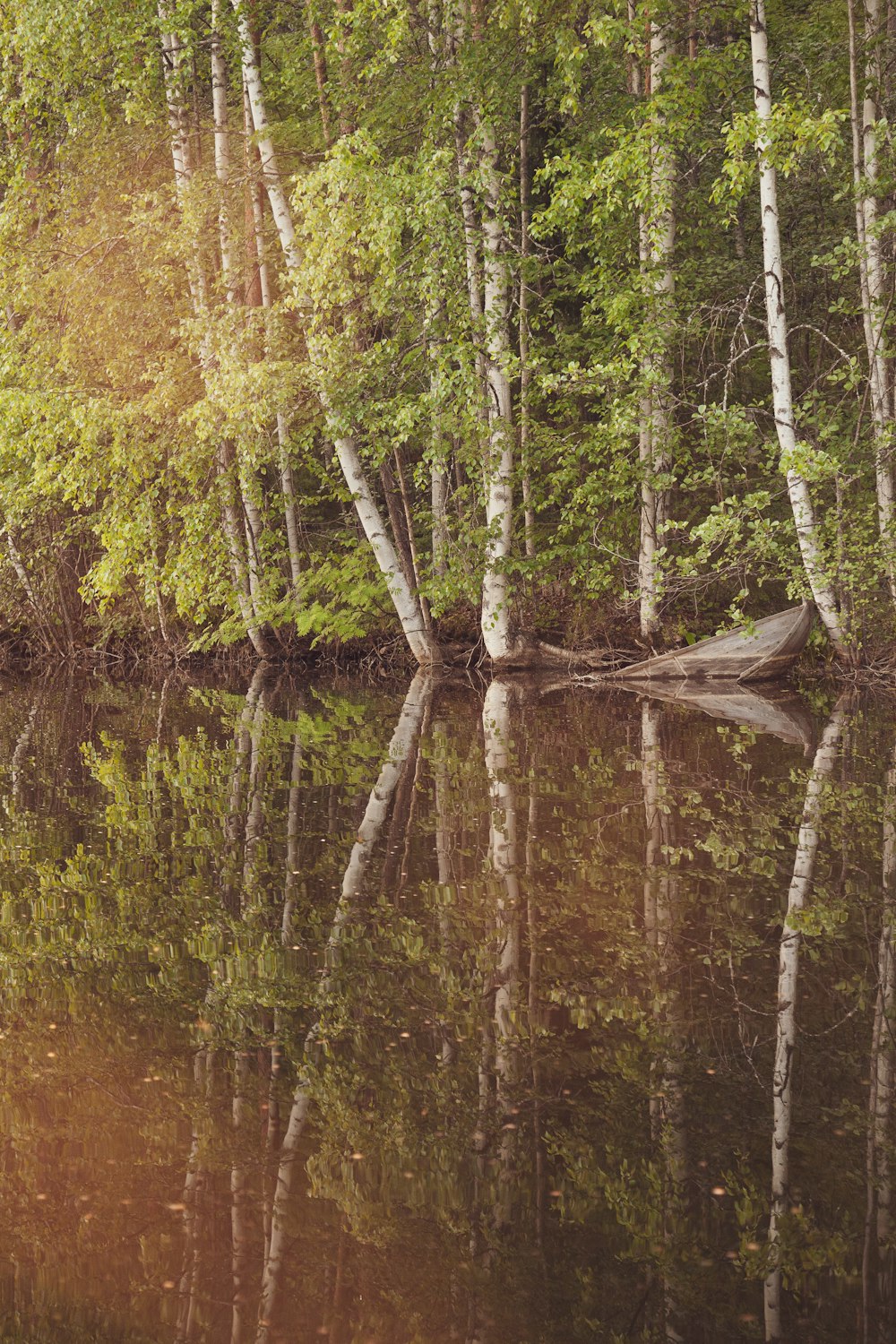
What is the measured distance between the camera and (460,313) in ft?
49.5

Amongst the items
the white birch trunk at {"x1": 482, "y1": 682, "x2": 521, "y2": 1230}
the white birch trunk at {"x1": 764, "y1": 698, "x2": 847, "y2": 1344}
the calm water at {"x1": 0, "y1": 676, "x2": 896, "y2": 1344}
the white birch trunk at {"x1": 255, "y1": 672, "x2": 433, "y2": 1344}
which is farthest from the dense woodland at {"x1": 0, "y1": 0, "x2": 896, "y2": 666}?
the calm water at {"x1": 0, "y1": 676, "x2": 896, "y2": 1344}

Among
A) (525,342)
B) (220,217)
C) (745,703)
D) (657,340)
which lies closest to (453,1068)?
(745,703)

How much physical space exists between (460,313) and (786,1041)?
12.7 m

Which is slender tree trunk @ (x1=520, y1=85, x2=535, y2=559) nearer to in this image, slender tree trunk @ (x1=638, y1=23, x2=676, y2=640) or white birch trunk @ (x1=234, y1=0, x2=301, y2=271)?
slender tree trunk @ (x1=638, y1=23, x2=676, y2=640)

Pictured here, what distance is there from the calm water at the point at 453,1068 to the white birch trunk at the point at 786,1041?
1 centimetres

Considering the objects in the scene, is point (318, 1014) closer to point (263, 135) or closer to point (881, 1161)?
point (881, 1161)

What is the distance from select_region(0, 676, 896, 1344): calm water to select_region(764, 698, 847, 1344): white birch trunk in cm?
1

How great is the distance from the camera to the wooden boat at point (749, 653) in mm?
14805

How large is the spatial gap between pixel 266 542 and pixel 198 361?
3.08 meters

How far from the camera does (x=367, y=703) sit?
14.7 meters

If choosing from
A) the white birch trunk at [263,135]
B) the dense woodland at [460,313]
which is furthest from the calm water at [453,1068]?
the white birch trunk at [263,135]

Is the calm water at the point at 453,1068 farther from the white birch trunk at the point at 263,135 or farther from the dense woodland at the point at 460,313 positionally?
the white birch trunk at the point at 263,135

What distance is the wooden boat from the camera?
14.8 metres

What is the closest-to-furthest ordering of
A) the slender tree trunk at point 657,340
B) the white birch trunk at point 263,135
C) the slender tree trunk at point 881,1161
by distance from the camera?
the slender tree trunk at point 881,1161
the slender tree trunk at point 657,340
the white birch trunk at point 263,135
